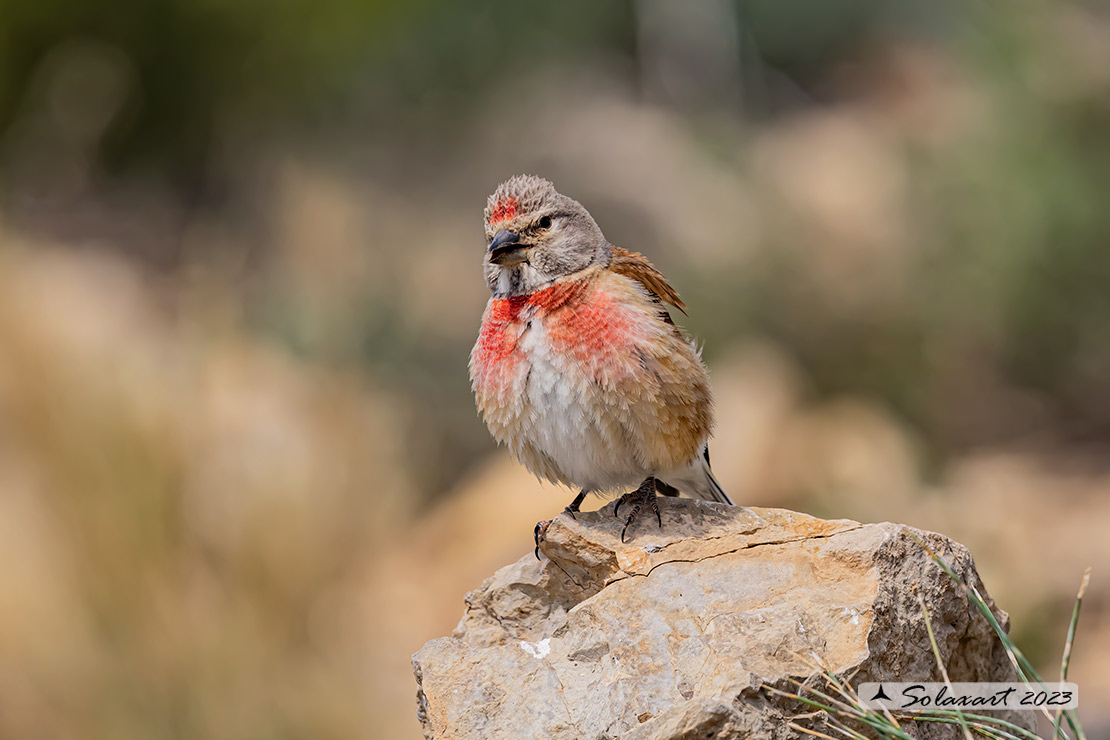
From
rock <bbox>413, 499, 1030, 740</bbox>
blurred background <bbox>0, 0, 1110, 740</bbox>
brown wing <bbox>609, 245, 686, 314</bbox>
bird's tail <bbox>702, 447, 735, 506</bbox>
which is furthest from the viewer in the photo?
blurred background <bbox>0, 0, 1110, 740</bbox>

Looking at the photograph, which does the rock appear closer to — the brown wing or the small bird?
the small bird

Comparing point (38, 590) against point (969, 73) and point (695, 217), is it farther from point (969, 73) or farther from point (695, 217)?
point (969, 73)

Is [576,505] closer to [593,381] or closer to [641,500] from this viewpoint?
[641,500]

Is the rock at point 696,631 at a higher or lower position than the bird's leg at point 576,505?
Result: lower

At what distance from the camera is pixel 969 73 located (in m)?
10.4

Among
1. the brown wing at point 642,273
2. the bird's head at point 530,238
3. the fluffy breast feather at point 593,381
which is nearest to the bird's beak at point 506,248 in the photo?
the bird's head at point 530,238

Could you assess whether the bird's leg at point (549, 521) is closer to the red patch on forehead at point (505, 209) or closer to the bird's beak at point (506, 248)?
the bird's beak at point (506, 248)

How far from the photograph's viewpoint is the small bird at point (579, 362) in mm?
3848

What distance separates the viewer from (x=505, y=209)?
406cm

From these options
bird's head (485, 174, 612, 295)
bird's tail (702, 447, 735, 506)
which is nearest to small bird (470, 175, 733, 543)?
bird's head (485, 174, 612, 295)

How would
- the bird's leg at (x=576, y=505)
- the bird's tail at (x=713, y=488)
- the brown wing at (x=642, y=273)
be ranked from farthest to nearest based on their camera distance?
the bird's tail at (x=713, y=488) → the brown wing at (x=642, y=273) → the bird's leg at (x=576, y=505)

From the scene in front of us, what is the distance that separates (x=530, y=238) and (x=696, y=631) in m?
1.52

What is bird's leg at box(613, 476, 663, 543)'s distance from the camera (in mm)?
3799

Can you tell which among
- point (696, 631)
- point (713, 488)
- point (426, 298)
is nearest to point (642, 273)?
point (713, 488)
